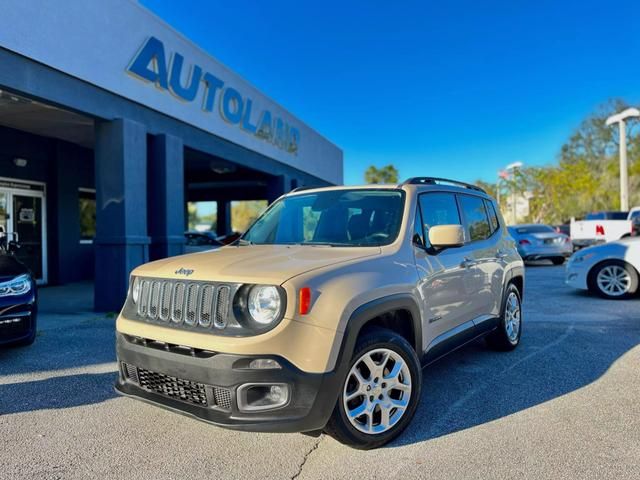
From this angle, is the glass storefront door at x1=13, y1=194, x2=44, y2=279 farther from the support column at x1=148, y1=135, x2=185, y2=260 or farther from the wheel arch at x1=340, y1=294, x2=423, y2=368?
the wheel arch at x1=340, y1=294, x2=423, y2=368

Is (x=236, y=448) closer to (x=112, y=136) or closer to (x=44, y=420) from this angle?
(x=44, y=420)

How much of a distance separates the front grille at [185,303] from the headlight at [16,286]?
8.47 feet

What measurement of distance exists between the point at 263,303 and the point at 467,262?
2.28 metres

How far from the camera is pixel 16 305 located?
5.10 metres

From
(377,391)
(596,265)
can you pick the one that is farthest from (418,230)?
(596,265)

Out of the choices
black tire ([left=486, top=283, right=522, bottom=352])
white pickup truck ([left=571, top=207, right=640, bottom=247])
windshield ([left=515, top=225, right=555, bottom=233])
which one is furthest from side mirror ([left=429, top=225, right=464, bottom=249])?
white pickup truck ([left=571, top=207, right=640, bottom=247])

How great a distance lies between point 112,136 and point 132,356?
6.10 m

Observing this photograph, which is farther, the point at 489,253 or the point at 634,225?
the point at 634,225

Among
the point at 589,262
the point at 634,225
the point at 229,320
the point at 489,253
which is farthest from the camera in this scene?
the point at 634,225

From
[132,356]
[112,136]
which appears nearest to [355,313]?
[132,356]

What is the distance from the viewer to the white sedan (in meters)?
8.55

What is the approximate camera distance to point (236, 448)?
316 centimetres

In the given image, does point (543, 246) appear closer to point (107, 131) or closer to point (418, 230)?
point (107, 131)

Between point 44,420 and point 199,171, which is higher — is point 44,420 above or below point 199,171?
below
